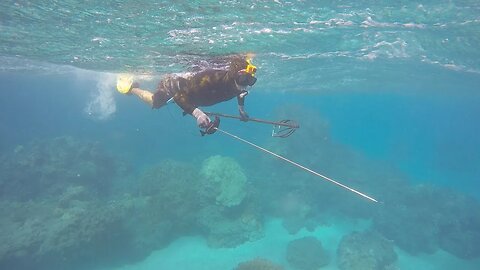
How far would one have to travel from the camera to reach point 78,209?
1725cm

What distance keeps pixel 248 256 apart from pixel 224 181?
4.65m

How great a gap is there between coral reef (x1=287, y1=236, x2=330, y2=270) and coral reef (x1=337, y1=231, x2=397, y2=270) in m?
1.01

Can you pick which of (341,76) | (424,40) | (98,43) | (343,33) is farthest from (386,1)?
(341,76)

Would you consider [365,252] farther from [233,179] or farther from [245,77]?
[245,77]

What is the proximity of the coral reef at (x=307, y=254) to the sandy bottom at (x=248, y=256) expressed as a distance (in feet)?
1.31

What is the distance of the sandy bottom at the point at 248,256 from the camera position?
16750mm

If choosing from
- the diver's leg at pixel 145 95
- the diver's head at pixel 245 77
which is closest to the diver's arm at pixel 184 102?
the diver's head at pixel 245 77

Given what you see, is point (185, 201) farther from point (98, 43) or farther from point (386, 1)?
point (386, 1)

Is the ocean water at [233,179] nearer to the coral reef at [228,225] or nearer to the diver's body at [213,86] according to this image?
the coral reef at [228,225]

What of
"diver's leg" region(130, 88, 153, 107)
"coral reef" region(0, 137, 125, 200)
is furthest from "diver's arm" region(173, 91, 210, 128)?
"coral reef" region(0, 137, 125, 200)

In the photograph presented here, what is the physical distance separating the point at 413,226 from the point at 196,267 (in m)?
14.2

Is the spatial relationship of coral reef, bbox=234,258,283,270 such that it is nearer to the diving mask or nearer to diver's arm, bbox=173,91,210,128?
diver's arm, bbox=173,91,210,128

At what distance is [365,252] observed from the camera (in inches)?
687

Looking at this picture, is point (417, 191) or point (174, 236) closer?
point (174, 236)
